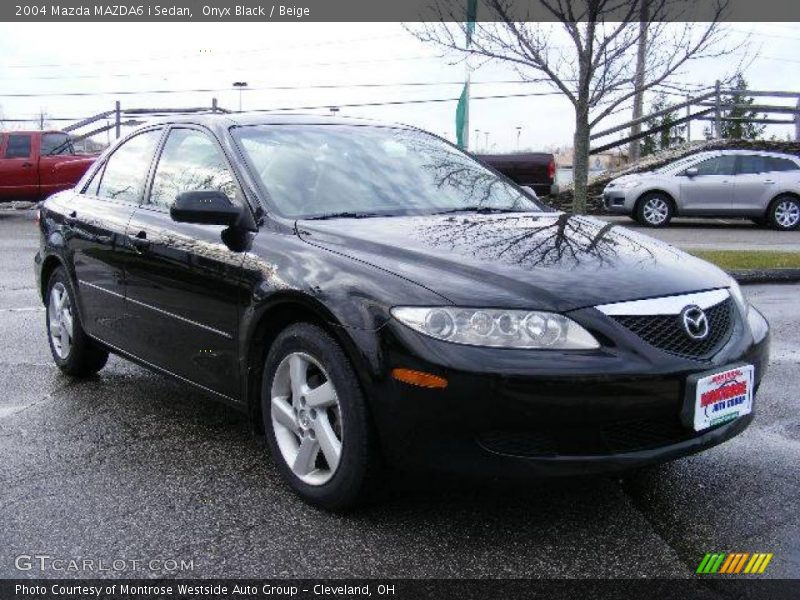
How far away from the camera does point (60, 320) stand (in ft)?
18.3

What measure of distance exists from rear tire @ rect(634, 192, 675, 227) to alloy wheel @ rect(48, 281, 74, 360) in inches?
559

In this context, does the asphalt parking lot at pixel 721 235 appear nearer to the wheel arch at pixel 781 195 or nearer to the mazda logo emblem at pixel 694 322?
the wheel arch at pixel 781 195

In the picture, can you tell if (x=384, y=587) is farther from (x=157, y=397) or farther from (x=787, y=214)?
(x=787, y=214)

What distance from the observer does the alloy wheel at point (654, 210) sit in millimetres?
17891

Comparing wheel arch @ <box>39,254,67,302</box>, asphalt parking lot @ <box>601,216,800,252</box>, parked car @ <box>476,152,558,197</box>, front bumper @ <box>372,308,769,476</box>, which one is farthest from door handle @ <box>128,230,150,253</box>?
parked car @ <box>476,152,558,197</box>

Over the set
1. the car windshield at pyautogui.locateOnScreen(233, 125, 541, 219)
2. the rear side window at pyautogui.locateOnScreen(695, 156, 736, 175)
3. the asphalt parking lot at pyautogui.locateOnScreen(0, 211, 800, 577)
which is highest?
the rear side window at pyautogui.locateOnScreen(695, 156, 736, 175)

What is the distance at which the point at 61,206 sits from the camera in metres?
5.56

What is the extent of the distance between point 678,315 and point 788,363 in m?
3.12

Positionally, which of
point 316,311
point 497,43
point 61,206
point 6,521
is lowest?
point 6,521

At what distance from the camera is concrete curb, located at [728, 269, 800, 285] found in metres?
9.90

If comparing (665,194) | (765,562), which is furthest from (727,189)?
(765,562)

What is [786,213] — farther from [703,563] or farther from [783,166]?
[703,563]

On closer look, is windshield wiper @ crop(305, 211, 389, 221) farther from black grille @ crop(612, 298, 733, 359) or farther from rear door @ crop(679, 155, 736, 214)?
rear door @ crop(679, 155, 736, 214)

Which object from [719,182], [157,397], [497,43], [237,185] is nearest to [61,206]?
[157,397]
